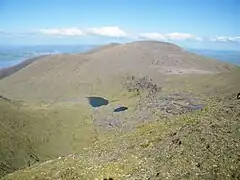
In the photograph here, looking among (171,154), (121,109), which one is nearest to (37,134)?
(121,109)

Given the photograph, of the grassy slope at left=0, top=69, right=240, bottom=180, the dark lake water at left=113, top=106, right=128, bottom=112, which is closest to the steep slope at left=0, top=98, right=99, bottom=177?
the dark lake water at left=113, top=106, right=128, bottom=112

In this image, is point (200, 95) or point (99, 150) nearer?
point (99, 150)

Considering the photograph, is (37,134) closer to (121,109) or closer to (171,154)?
(121,109)

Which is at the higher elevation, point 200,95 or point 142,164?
point 142,164

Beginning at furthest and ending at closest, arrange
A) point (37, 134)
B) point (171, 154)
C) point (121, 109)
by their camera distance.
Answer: point (121, 109)
point (37, 134)
point (171, 154)

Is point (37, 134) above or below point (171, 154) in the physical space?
below

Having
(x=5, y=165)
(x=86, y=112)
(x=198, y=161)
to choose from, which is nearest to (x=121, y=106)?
(x=86, y=112)

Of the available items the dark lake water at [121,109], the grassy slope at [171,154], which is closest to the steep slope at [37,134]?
the dark lake water at [121,109]

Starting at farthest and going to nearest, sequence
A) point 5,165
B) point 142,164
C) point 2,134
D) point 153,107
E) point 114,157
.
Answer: point 153,107, point 2,134, point 5,165, point 114,157, point 142,164

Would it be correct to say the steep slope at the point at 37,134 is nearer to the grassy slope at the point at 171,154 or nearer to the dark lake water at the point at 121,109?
the dark lake water at the point at 121,109

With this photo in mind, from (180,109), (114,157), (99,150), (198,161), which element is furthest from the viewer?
(180,109)

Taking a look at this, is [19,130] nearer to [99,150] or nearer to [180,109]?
[99,150]
